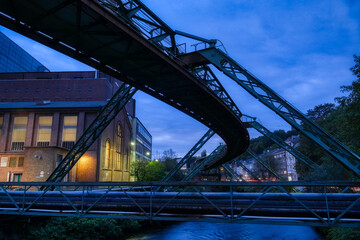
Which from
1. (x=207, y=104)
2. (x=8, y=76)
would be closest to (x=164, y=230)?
(x=207, y=104)

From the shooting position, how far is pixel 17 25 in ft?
26.5

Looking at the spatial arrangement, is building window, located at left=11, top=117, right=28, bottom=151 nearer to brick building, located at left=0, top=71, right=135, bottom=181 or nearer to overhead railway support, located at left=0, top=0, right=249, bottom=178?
brick building, located at left=0, top=71, right=135, bottom=181

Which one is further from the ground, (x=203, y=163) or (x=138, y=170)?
(x=203, y=163)

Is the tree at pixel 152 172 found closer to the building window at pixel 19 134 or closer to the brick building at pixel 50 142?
the brick building at pixel 50 142

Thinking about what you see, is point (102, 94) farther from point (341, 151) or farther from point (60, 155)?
point (341, 151)

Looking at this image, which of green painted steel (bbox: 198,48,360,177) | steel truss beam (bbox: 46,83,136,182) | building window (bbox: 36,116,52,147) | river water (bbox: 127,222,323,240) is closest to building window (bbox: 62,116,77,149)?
building window (bbox: 36,116,52,147)

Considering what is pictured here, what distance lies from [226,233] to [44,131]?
28740 millimetres

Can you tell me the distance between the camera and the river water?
21.6m

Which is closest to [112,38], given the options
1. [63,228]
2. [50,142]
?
[63,228]

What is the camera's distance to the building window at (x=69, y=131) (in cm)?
3678

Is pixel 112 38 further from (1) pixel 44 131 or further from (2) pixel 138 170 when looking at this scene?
(2) pixel 138 170

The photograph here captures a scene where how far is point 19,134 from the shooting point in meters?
37.0

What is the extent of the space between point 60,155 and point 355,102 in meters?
30.8

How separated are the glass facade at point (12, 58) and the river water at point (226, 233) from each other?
75991 millimetres
